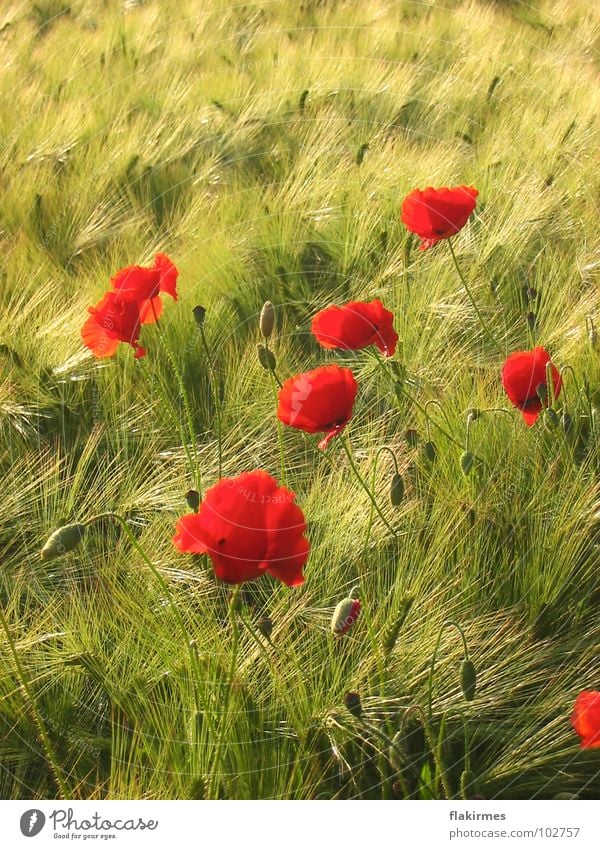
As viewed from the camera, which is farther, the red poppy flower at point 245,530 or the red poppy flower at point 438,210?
the red poppy flower at point 438,210

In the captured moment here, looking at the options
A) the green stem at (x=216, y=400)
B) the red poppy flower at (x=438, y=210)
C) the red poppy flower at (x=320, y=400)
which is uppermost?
the red poppy flower at (x=438, y=210)

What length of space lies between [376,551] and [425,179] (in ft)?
2.35

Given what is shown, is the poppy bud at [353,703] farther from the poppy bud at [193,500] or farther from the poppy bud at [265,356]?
the poppy bud at [265,356]

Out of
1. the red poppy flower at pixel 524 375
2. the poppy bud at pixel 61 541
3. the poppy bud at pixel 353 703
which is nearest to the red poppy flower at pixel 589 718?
the poppy bud at pixel 353 703

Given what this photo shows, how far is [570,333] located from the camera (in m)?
0.99

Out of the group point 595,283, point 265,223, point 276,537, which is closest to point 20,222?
point 265,223

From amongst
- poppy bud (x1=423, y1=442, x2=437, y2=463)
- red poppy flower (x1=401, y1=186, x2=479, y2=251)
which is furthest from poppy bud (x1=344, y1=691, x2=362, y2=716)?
red poppy flower (x1=401, y1=186, x2=479, y2=251)

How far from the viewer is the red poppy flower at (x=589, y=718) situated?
601 mm

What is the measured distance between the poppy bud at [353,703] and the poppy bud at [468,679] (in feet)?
0.24

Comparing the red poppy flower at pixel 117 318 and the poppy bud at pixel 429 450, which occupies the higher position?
the red poppy flower at pixel 117 318

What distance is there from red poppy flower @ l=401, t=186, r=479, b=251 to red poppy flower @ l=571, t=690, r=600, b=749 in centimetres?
49

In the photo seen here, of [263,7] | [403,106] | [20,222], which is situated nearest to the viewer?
[20,222]

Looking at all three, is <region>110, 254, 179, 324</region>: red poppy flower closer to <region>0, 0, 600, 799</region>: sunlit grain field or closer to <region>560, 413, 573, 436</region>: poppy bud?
<region>0, 0, 600, 799</region>: sunlit grain field
